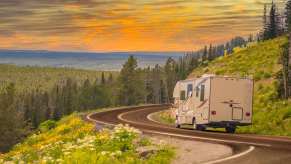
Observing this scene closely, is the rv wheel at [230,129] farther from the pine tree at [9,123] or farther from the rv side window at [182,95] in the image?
the pine tree at [9,123]

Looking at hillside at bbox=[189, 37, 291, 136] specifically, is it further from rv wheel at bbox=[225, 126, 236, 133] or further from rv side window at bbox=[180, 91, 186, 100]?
rv side window at bbox=[180, 91, 186, 100]

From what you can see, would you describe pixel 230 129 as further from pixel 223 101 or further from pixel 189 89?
pixel 189 89

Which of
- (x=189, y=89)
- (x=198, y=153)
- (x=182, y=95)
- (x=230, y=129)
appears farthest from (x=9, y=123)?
(x=198, y=153)

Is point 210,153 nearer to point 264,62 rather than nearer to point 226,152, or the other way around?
point 226,152

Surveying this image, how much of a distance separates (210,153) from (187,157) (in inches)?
43.9

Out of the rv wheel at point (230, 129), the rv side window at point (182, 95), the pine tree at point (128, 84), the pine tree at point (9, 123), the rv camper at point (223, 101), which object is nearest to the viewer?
the rv camper at point (223, 101)

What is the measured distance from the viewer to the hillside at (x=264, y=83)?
30.0m

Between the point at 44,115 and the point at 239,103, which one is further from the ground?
the point at 239,103

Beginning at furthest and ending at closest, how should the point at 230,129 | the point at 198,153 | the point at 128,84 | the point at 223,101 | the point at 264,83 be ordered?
1. the point at 128,84
2. the point at 264,83
3. the point at 230,129
4. the point at 223,101
5. the point at 198,153

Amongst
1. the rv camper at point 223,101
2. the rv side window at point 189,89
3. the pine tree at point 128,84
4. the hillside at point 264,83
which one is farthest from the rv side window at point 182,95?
the pine tree at point 128,84

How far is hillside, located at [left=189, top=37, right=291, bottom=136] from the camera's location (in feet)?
98.3

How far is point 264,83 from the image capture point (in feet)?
155

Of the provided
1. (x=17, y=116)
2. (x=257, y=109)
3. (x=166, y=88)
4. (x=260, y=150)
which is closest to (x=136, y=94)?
(x=17, y=116)

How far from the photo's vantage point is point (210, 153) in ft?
50.2
